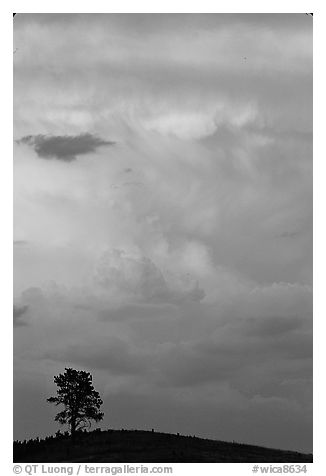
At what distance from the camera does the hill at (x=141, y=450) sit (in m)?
83.9

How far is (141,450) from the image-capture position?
8900 centimetres

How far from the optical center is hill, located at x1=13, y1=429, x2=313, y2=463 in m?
83.9

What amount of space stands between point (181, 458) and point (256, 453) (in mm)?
10687
